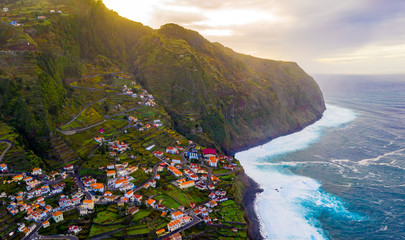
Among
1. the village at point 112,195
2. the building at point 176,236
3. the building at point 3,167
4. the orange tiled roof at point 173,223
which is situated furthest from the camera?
the building at point 3,167

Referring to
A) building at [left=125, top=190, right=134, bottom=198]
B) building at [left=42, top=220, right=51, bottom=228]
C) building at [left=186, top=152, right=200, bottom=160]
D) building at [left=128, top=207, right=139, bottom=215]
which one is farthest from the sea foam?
building at [left=42, top=220, right=51, bottom=228]

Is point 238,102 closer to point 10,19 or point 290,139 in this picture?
point 290,139

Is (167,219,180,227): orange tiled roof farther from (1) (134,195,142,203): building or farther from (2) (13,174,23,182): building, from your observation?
(2) (13,174,23,182): building

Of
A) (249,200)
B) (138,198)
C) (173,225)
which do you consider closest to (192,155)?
(249,200)

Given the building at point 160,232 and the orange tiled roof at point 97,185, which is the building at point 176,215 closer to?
the building at point 160,232

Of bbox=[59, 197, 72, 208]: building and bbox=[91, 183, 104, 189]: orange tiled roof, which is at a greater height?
bbox=[91, 183, 104, 189]: orange tiled roof

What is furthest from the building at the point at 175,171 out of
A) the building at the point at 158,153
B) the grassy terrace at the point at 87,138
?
the grassy terrace at the point at 87,138
